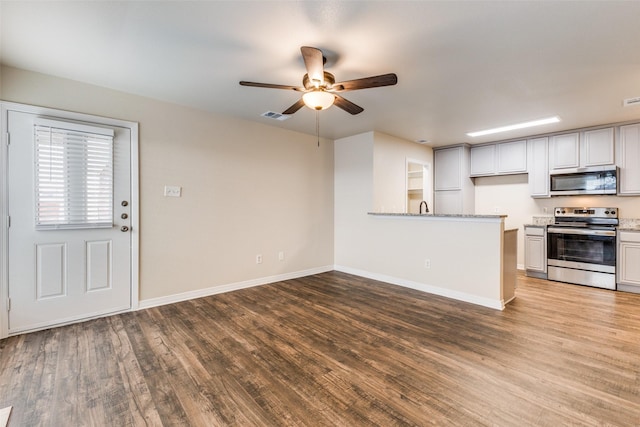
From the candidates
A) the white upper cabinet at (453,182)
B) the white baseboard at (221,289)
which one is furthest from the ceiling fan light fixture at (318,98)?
the white upper cabinet at (453,182)

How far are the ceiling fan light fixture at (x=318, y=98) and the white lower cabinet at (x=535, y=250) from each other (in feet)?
14.6

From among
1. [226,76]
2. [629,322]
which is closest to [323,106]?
[226,76]

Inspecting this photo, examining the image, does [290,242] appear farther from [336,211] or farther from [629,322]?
[629,322]

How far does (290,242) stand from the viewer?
4.78 meters

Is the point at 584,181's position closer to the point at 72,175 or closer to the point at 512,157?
the point at 512,157

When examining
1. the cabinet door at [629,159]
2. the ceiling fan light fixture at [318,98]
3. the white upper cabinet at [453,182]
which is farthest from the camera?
the white upper cabinet at [453,182]

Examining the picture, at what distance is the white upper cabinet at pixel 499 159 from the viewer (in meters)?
5.12

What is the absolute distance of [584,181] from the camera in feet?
14.7

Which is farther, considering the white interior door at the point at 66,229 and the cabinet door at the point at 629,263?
the cabinet door at the point at 629,263

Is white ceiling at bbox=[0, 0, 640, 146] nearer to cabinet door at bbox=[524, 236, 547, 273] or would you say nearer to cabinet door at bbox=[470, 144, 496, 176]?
cabinet door at bbox=[470, 144, 496, 176]

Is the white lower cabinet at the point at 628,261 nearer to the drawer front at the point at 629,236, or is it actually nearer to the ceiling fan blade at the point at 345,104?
the drawer front at the point at 629,236

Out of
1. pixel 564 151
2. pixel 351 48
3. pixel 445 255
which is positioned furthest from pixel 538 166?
pixel 351 48

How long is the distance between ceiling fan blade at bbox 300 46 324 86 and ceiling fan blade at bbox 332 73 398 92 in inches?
7.0

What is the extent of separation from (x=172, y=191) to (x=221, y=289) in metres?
1.50
